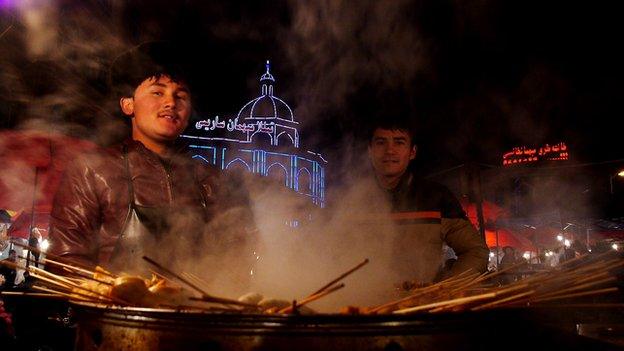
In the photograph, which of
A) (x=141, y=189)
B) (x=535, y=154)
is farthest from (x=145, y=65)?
Answer: (x=535, y=154)

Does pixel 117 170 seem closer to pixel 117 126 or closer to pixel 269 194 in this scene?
pixel 117 126

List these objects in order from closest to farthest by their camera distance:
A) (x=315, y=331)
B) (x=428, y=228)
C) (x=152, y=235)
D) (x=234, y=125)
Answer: (x=315, y=331), (x=152, y=235), (x=428, y=228), (x=234, y=125)

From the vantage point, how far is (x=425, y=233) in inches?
173

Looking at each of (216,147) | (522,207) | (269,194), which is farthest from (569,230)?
(269,194)

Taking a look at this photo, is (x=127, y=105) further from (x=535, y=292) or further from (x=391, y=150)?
(x=535, y=292)

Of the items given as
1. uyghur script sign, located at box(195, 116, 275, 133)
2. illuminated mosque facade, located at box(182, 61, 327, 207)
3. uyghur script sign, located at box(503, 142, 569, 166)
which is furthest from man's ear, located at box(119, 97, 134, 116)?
uyghur script sign, located at box(503, 142, 569, 166)

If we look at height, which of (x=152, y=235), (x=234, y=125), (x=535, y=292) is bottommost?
(x=535, y=292)

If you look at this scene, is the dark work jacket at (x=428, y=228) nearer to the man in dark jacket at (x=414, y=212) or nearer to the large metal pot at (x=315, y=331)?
the man in dark jacket at (x=414, y=212)

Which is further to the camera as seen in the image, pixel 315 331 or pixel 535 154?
pixel 535 154

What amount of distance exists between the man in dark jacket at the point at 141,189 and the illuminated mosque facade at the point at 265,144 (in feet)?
107

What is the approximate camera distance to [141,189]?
10.1 feet

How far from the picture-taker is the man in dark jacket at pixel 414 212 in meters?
4.36

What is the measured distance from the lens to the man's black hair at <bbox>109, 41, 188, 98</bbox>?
10.3 ft

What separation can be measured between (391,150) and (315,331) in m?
3.27
